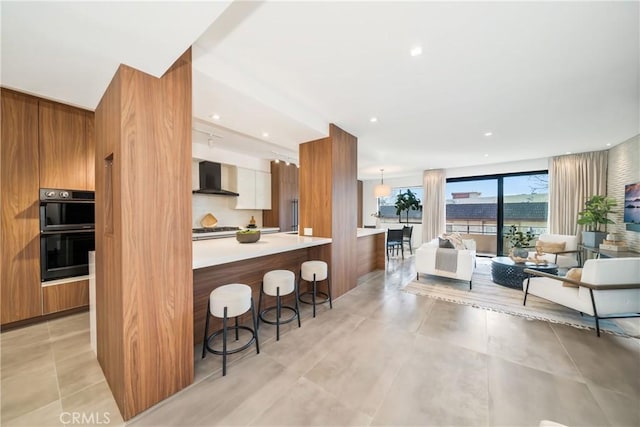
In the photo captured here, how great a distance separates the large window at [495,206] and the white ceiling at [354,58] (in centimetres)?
318

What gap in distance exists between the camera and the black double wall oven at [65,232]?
8.77 ft

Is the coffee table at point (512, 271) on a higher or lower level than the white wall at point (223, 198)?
lower

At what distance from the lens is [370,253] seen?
506cm

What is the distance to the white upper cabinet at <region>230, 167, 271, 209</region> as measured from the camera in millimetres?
5559

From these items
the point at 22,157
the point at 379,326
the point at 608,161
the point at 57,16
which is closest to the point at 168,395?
the point at 379,326

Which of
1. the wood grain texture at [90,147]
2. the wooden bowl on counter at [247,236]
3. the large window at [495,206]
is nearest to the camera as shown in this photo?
the wooden bowl on counter at [247,236]

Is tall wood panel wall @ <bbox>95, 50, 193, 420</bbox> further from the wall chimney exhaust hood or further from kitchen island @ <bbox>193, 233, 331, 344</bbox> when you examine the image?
the wall chimney exhaust hood

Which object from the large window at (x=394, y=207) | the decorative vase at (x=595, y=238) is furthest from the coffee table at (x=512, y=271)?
the large window at (x=394, y=207)

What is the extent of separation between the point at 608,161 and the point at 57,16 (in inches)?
335

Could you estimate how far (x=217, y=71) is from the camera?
77.1 inches

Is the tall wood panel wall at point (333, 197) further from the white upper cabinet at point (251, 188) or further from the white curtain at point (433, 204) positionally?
the white curtain at point (433, 204)

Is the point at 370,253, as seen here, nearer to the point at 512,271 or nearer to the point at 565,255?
the point at 512,271

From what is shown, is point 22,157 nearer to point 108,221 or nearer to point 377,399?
point 108,221

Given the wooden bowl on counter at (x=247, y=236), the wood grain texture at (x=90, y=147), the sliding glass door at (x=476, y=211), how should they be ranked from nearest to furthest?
1. the wooden bowl on counter at (x=247, y=236)
2. the wood grain texture at (x=90, y=147)
3. the sliding glass door at (x=476, y=211)
